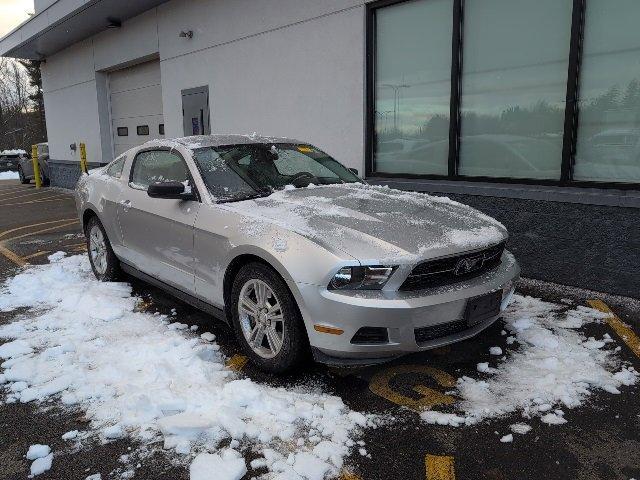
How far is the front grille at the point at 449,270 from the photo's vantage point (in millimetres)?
2879

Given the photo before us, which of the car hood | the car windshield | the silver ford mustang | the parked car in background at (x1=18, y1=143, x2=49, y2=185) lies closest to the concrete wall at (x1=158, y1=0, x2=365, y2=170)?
the car windshield

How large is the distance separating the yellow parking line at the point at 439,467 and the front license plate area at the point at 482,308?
84cm

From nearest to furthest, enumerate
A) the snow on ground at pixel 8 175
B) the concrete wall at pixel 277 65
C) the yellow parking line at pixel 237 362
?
the yellow parking line at pixel 237 362
the concrete wall at pixel 277 65
the snow on ground at pixel 8 175

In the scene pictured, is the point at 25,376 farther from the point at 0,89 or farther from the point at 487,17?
the point at 0,89

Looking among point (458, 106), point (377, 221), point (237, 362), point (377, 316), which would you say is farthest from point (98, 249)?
point (458, 106)

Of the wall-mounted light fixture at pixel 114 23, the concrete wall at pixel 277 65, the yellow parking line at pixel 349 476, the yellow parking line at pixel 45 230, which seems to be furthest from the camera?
the wall-mounted light fixture at pixel 114 23

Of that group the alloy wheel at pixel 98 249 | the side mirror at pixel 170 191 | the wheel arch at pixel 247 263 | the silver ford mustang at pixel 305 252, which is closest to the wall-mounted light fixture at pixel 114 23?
the alloy wheel at pixel 98 249

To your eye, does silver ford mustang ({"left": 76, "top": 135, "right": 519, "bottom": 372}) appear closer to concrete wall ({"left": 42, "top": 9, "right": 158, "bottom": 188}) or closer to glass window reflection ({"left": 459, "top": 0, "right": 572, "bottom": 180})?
glass window reflection ({"left": 459, "top": 0, "right": 572, "bottom": 180})

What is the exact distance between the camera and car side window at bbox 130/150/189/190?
4125 mm

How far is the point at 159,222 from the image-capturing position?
413cm

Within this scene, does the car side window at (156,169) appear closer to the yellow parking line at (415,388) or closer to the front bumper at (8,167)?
the yellow parking line at (415,388)

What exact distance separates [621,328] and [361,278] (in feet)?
8.45

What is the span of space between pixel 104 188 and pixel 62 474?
10.9 ft

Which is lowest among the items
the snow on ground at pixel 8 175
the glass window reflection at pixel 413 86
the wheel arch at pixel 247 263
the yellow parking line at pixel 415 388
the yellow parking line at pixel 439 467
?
the yellow parking line at pixel 439 467
